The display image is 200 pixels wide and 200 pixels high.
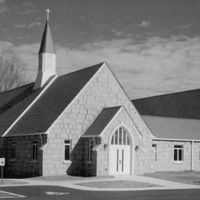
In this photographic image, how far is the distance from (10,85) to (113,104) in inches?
1574

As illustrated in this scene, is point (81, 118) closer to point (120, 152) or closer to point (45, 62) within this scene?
point (120, 152)

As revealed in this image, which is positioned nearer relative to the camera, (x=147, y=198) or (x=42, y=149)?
(x=147, y=198)

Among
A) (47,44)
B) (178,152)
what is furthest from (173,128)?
(47,44)

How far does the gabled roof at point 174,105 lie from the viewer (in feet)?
196

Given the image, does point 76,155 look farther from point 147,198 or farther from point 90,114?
point 147,198

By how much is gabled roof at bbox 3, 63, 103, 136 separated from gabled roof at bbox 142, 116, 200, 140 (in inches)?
341

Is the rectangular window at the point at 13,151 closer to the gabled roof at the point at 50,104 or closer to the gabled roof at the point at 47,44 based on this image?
the gabled roof at the point at 50,104

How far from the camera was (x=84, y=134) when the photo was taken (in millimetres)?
37375

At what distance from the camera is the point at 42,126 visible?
36938mm

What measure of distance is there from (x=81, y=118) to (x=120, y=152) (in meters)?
3.86

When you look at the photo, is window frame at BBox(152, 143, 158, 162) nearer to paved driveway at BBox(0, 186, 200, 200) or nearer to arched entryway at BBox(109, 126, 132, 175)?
arched entryway at BBox(109, 126, 132, 175)

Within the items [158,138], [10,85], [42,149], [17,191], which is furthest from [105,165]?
[10,85]

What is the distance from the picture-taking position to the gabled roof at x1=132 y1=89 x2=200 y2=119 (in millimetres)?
59759

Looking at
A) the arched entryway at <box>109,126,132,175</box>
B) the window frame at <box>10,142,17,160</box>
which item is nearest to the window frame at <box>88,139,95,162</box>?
the arched entryway at <box>109,126,132,175</box>
